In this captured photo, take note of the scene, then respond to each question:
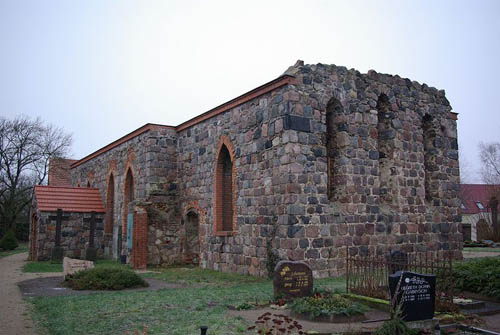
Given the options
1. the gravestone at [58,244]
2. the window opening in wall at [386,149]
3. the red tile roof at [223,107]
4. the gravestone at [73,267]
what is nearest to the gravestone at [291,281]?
the red tile roof at [223,107]

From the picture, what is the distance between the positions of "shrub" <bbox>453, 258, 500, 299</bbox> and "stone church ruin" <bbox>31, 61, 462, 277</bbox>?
11.2 feet

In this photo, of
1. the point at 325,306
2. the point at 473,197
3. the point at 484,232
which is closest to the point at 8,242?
the point at 325,306

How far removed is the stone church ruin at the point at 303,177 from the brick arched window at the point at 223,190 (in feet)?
0.13

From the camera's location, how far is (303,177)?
41.4 ft

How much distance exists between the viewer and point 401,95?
619 inches

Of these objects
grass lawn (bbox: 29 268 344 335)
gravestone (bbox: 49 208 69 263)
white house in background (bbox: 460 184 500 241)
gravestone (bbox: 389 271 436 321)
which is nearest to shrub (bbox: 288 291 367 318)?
gravestone (bbox: 389 271 436 321)

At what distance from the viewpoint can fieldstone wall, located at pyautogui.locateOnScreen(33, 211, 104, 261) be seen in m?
20.9

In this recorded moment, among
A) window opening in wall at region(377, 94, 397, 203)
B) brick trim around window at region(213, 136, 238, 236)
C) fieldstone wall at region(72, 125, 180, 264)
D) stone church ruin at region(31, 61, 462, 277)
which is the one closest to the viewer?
stone church ruin at region(31, 61, 462, 277)

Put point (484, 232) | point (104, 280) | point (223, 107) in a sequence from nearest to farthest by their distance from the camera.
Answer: point (104, 280) → point (223, 107) → point (484, 232)

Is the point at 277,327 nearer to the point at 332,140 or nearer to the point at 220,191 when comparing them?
the point at 332,140

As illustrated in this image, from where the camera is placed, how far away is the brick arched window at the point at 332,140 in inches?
545

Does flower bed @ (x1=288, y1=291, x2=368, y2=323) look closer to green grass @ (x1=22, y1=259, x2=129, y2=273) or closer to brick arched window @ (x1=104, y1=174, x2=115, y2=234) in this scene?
green grass @ (x1=22, y1=259, x2=129, y2=273)

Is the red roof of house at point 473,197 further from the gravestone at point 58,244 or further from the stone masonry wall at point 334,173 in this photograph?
the gravestone at point 58,244

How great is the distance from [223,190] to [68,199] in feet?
34.9
